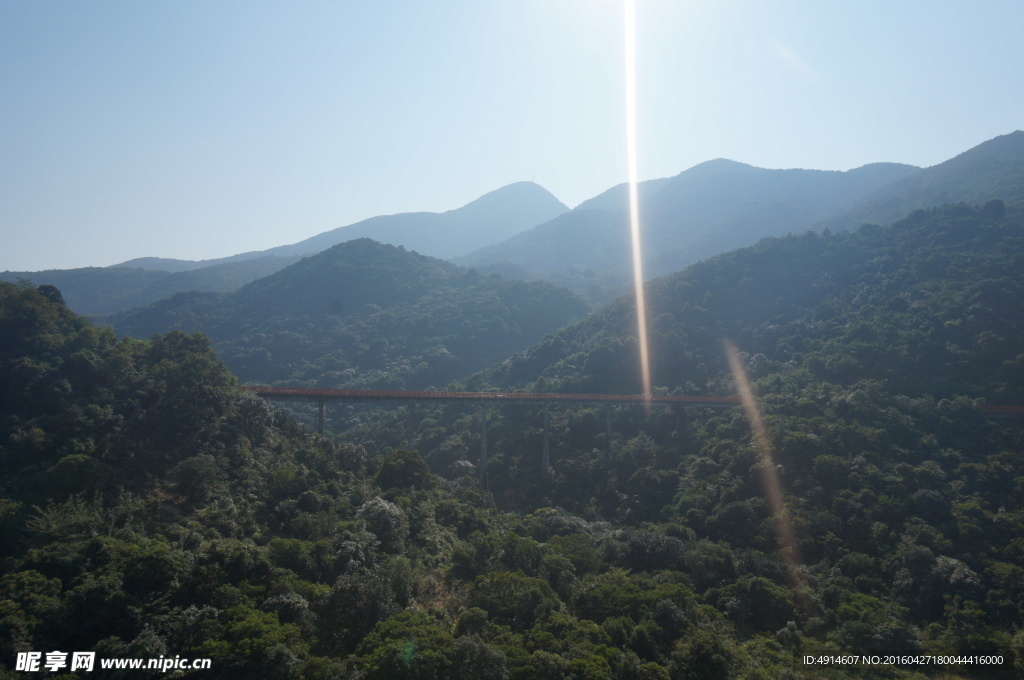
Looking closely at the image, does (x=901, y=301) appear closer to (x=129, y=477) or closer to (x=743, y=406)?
(x=743, y=406)

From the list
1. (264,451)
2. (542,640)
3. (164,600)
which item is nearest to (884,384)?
(542,640)

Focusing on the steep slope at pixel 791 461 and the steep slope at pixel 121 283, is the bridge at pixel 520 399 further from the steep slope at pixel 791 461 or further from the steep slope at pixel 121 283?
the steep slope at pixel 121 283

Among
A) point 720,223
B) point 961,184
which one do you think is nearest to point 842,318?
point 961,184

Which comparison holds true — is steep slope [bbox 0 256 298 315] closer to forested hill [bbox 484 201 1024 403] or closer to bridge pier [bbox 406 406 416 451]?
bridge pier [bbox 406 406 416 451]

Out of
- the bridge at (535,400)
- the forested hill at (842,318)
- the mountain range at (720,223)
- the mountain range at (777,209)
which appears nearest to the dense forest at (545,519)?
the forested hill at (842,318)

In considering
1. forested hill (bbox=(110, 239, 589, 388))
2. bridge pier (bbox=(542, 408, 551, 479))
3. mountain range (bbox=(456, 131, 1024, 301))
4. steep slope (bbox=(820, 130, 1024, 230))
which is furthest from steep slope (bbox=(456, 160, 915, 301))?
bridge pier (bbox=(542, 408, 551, 479))

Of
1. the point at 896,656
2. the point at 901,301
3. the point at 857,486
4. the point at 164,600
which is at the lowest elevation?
the point at 896,656
